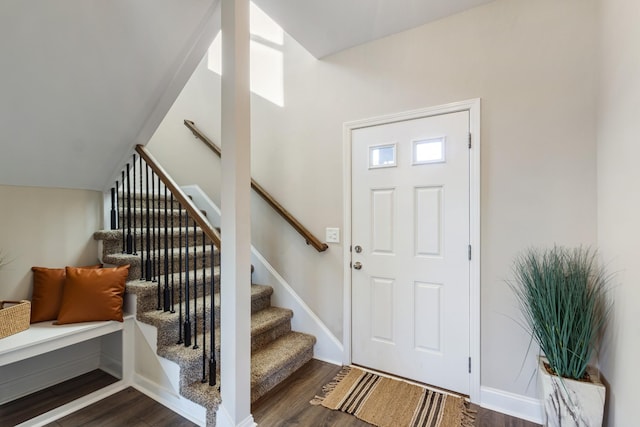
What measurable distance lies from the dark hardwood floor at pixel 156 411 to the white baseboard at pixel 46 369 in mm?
61

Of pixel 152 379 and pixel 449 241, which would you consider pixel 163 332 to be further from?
pixel 449 241

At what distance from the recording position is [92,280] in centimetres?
201

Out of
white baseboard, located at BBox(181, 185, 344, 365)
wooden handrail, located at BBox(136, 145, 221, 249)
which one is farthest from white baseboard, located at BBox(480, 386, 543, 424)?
wooden handrail, located at BBox(136, 145, 221, 249)

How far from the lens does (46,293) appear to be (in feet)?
6.55

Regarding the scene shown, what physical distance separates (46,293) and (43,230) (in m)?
0.47

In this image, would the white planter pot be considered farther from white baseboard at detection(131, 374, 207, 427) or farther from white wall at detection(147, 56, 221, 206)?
white wall at detection(147, 56, 221, 206)

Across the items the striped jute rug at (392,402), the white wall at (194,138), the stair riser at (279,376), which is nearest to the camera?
the striped jute rug at (392,402)

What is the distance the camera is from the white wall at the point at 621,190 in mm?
1218

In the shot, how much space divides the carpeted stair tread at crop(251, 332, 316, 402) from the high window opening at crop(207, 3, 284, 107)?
6.93 feet

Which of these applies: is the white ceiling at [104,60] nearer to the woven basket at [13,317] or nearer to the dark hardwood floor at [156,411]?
the woven basket at [13,317]

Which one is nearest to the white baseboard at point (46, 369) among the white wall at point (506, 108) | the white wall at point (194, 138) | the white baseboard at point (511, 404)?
the white wall at point (194, 138)

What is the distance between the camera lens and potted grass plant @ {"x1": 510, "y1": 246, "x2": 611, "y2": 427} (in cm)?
140

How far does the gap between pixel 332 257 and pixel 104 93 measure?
197cm

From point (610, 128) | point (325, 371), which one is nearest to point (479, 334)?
point (325, 371)
